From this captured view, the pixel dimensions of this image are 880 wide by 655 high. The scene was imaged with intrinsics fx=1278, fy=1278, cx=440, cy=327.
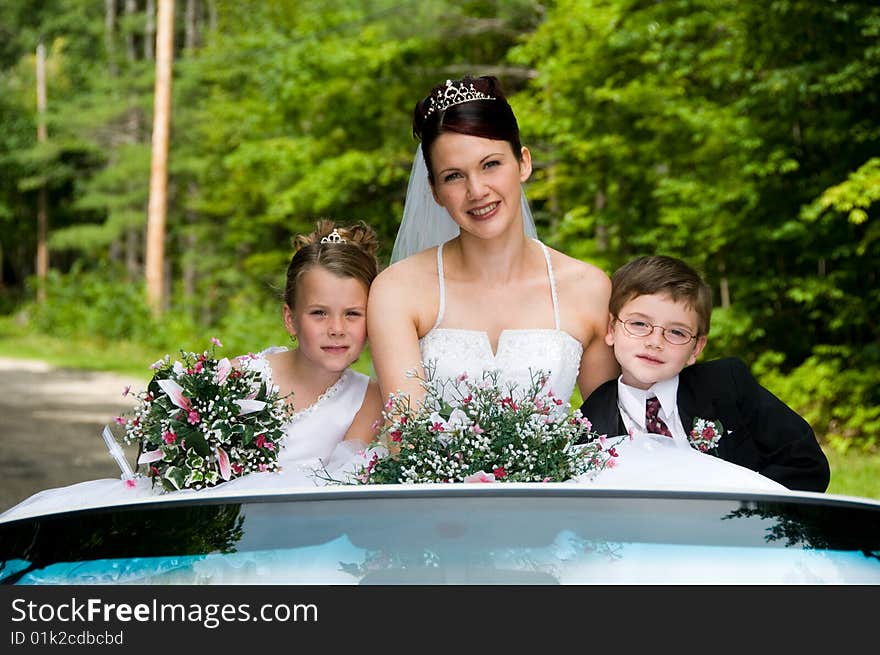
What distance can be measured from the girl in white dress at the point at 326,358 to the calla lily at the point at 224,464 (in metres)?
0.47

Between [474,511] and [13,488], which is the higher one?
[474,511]

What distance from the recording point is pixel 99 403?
1773cm

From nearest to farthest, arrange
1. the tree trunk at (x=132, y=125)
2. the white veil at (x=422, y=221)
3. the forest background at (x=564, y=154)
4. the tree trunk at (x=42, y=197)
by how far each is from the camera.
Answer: the white veil at (x=422, y=221) < the forest background at (x=564, y=154) < the tree trunk at (x=132, y=125) < the tree trunk at (x=42, y=197)

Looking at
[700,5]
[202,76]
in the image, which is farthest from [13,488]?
[202,76]

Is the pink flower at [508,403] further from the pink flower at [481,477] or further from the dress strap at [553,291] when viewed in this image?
the dress strap at [553,291]

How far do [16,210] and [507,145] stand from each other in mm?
53250

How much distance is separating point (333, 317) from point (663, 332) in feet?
3.40

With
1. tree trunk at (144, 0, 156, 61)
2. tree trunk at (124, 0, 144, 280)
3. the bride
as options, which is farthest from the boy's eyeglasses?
tree trunk at (144, 0, 156, 61)

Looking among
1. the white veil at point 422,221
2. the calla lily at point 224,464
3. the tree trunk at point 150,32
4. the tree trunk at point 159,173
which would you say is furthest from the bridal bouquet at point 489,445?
the tree trunk at point 150,32

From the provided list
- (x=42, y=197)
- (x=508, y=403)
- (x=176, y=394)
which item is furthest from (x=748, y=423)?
(x=42, y=197)

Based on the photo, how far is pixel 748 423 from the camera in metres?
3.39

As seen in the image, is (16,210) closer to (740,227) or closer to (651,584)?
(740,227)

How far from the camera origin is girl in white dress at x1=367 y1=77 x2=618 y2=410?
3.77 meters

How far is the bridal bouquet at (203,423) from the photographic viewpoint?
10.3 feet
